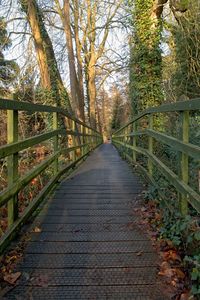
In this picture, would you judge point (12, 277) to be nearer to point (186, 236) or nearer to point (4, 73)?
point (186, 236)

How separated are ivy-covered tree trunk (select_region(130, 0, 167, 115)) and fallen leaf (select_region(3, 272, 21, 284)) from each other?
8874mm

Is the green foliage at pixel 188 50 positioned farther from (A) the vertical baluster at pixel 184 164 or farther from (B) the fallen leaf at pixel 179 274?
(B) the fallen leaf at pixel 179 274

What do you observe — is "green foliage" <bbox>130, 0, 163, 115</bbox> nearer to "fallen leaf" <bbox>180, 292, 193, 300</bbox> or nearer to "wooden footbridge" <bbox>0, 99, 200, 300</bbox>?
"wooden footbridge" <bbox>0, 99, 200, 300</bbox>

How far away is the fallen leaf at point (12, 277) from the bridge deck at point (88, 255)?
0.05m

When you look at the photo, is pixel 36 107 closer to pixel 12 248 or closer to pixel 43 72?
pixel 12 248

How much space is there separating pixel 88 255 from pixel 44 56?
1000cm

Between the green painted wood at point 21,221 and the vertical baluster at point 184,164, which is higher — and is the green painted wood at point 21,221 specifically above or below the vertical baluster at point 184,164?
below

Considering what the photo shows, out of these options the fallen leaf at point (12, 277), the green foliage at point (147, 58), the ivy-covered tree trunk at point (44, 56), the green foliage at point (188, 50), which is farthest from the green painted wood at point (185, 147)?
the ivy-covered tree trunk at point (44, 56)

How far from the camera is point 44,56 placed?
1245 cm

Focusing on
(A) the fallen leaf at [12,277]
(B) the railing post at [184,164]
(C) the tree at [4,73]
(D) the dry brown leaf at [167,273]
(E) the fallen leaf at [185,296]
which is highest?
(C) the tree at [4,73]

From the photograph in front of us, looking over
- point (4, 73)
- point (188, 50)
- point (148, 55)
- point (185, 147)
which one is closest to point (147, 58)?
point (148, 55)

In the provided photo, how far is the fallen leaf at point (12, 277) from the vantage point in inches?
117

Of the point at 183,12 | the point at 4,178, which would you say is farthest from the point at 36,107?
the point at 183,12

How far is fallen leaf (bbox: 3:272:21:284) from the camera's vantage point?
9.72ft
